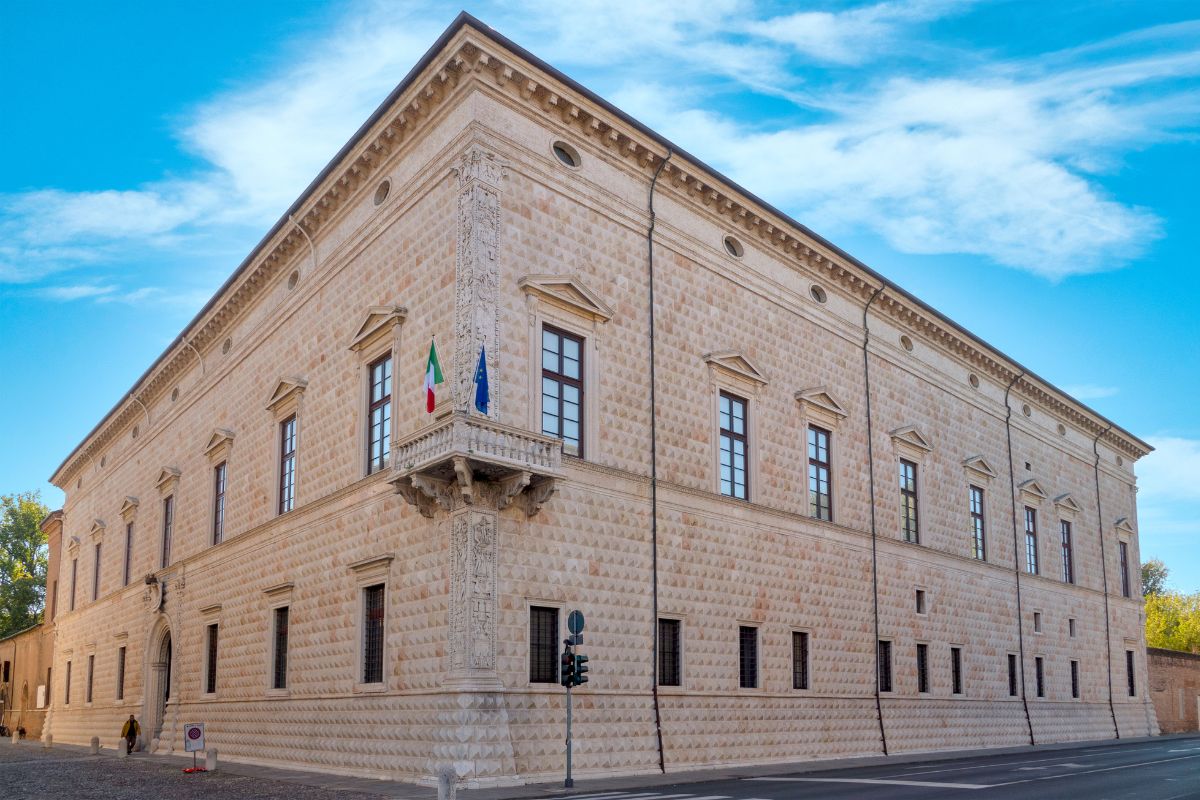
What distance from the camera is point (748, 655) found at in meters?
25.1

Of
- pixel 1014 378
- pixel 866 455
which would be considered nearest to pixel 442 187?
pixel 866 455

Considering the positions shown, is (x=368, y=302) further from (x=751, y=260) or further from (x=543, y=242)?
(x=751, y=260)

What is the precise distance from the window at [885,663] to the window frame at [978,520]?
→ 6.89 metres

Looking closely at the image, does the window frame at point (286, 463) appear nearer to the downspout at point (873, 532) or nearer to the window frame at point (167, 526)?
the window frame at point (167, 526)

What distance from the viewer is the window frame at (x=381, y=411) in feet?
74.3

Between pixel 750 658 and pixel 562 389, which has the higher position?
pixel 562 389

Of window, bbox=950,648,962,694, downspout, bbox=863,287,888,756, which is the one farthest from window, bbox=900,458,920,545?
window, bbox=950,648,962,694

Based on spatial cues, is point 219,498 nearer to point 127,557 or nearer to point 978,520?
point 127,557

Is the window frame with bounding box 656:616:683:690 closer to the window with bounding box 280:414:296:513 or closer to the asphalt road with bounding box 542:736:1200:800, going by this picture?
the asphalt road with bounding box 542:736:1200:800

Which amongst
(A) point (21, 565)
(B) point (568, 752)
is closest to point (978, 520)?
(B) point (568, 752)

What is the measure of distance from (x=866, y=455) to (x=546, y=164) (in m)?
13.6

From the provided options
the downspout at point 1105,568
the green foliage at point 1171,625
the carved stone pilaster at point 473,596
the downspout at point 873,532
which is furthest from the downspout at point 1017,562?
the green foliage at point 1171,625

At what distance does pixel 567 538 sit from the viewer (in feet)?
68.4

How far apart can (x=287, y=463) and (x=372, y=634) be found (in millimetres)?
7148
